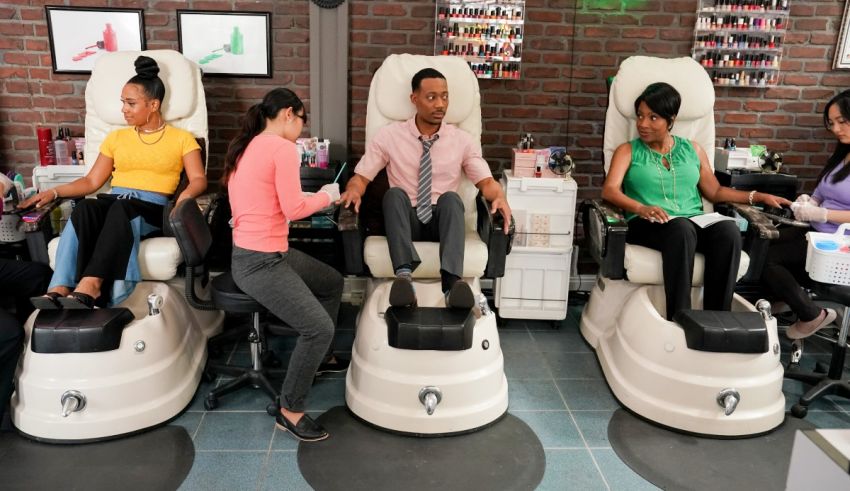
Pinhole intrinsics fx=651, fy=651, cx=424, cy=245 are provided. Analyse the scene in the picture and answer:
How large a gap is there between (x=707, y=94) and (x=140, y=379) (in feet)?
9.01

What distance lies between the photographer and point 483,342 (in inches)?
92.2

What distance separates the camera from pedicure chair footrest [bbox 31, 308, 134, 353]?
7.02 feet

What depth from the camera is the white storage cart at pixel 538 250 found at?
308 cm

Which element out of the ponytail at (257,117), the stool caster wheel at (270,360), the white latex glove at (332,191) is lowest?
the stool caster wheel at (270,360)

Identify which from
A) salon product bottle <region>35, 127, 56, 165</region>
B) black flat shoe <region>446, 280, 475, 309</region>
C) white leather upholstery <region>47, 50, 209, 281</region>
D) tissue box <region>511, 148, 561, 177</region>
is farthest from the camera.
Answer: salon product bottle <region>35, 127, 56, 165</region>

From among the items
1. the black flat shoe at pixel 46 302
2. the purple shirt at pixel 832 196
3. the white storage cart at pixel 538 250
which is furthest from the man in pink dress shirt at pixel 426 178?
the purple shirt at pixel 832 196

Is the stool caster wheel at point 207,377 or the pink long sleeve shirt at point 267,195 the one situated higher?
the pink long sleeve shirt at point 267,195

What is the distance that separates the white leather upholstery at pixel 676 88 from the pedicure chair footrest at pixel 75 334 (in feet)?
7.26

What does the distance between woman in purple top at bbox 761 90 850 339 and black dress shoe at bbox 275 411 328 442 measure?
198 cm

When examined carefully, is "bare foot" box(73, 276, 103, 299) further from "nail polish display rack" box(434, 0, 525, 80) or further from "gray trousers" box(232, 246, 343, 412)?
"nail polish display rack" box(434, 0, 525, 80)

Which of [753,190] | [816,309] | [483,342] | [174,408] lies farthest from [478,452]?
[753,190]

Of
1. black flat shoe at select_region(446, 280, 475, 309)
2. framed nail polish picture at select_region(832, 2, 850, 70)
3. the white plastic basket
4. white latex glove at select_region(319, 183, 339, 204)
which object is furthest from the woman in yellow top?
framed nail polish picture at select_region(832, 2, 850, 70)

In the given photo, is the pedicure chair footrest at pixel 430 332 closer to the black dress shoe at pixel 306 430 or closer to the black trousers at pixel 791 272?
the black dress shoe at pixel 306 430

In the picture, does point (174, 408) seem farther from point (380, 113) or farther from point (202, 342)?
point (380, 113)
